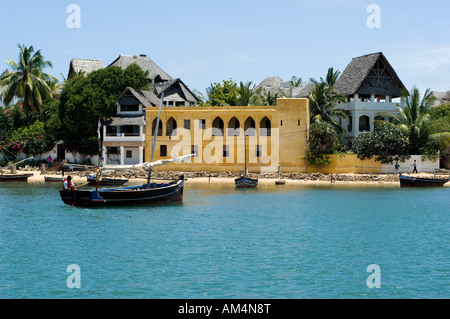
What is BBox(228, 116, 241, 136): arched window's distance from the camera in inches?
2010

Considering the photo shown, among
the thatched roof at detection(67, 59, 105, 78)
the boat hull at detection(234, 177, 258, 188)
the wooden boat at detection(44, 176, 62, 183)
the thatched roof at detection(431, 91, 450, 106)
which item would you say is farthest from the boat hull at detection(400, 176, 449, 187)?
the thatched roof at detection(67, 59, 105, 78)

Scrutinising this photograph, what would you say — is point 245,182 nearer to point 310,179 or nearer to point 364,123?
point 310,179

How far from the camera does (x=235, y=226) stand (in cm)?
2573

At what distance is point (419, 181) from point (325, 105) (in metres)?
11.5

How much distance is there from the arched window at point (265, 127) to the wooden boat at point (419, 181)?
1282 cm

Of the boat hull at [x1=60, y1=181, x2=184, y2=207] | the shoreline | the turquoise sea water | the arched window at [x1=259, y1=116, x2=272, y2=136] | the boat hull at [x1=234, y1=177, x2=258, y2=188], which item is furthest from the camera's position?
the arched window at [x1=259, y1=116, x2=272, y2=136]

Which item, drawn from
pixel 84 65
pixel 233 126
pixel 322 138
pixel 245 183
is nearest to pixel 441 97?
pixel 322 138

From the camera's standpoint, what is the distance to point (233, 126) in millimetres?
51844

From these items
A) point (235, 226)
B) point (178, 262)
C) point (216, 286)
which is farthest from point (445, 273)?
point (235, 226)

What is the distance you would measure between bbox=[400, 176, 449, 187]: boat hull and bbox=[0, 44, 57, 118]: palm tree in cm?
3558

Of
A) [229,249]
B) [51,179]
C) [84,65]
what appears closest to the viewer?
[229,249]

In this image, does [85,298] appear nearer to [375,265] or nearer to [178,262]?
[178,262]

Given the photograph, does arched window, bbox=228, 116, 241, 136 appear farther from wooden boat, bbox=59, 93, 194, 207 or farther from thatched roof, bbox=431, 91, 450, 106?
thatched roof, bbox=431, 91, 450, 106

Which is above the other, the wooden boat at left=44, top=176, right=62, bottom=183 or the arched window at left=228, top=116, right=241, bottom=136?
the arched window at left=228, top=116, right=241, bottom=136
